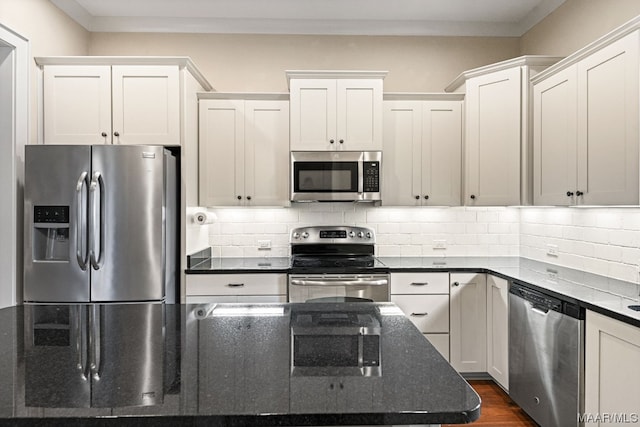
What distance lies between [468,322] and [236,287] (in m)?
1.73

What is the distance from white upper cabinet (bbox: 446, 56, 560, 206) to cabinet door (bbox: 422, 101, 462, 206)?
0.10m

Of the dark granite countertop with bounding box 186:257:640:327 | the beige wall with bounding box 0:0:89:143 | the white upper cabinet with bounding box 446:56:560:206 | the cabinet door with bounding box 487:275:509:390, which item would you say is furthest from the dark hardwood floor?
the beige wall with bounding box 0:0:89:143

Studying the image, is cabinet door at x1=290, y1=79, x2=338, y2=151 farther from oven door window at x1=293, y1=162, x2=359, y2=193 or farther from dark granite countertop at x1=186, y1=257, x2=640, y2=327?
dark granite countertop at x1=186, y1=257, x2=640, y2=327

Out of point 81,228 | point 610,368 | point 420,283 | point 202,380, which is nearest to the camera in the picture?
point 202,380

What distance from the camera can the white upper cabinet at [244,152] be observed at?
3.53 m

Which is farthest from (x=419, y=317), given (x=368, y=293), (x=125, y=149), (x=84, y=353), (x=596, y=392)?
(x=84, y=353)

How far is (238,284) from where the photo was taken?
3.22 m

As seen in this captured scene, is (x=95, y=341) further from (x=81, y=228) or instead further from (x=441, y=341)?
(x=441, y=341)

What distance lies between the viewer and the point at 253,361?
110 centimetres

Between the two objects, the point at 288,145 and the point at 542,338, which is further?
the point at 288,145

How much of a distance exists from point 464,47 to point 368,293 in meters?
2.33

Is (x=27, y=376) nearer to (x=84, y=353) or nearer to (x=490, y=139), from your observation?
(x=84, y=353)

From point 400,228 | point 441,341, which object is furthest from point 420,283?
point 400,228

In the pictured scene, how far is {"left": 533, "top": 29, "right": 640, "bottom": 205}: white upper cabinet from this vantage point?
2215 millimetres
